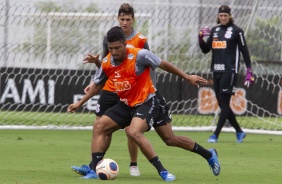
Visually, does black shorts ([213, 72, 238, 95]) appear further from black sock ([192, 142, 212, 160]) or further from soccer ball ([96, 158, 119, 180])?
soccer ball ([96, 158, 119, 180])

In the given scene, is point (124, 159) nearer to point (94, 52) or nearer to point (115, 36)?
point (115, 36)

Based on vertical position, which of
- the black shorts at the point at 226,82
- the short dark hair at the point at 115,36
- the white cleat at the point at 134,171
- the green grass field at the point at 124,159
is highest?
the short dark hair at the point at 115,36

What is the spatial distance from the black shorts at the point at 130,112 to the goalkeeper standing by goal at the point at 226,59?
5058 millimetres

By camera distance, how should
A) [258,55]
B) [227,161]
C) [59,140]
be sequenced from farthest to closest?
1. [258,55]
2. [59,140]
3. [227,161]

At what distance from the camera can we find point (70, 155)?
39.5ft

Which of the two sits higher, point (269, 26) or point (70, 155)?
point (269, 26)

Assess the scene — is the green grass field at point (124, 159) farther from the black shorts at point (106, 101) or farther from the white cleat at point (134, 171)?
the black shorts at point (106, 101)

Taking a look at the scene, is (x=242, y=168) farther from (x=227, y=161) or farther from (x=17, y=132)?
(x=17, y=132)

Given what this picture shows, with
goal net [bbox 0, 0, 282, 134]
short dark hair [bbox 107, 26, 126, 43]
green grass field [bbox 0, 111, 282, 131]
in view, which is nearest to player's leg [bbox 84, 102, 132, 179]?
short dark hair [bbox 107, 26, 126, 43]

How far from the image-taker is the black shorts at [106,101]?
32.8ft

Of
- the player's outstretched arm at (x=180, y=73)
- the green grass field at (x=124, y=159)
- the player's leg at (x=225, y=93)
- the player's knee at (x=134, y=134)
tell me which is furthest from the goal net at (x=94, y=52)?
the player's knee at (x=134, y=134)

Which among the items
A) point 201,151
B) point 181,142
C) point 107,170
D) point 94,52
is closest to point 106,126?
point 107,170

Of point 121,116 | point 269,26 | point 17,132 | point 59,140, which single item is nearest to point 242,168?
point 121,116

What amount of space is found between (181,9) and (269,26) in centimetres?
184
